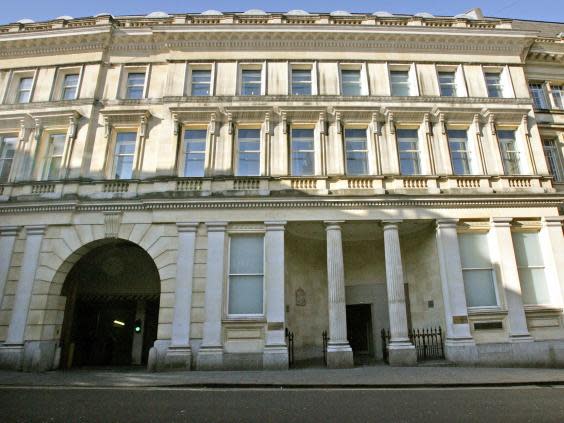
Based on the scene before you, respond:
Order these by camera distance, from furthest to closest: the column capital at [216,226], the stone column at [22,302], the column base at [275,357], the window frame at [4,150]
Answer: the window frame at [4,150] → the column capital at [216,226] → the stone column at [22,302] → the column base at [275,357]

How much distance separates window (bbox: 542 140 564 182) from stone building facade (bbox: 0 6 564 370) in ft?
0.36

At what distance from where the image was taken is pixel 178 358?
11969mm

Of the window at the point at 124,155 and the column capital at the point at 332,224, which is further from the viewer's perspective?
the window at the point at 124,155

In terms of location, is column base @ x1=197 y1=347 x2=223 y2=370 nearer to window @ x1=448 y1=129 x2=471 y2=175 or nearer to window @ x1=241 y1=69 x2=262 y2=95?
window @ x1=241 y1=69 x2=262 y2=95

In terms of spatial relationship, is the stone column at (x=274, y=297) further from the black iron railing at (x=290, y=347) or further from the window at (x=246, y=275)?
the black iron railing at (x=290, y=347)

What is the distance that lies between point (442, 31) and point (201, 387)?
18247 mm

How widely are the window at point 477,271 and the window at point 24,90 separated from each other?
21119 mm

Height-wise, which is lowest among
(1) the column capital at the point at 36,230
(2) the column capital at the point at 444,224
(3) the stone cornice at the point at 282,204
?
(1) the column capital at the point at 36,230

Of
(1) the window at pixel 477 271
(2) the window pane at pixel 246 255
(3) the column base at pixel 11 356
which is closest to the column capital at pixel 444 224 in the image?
(1) the window at pixel 477 271

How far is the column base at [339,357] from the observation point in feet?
39.4

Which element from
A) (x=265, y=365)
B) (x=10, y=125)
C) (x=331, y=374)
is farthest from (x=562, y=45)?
(x=10, y=125)

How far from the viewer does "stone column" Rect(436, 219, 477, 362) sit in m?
12.4

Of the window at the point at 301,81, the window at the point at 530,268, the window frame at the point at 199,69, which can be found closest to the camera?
the window at the point at 530,268

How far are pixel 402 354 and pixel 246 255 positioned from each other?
22.5 feet
